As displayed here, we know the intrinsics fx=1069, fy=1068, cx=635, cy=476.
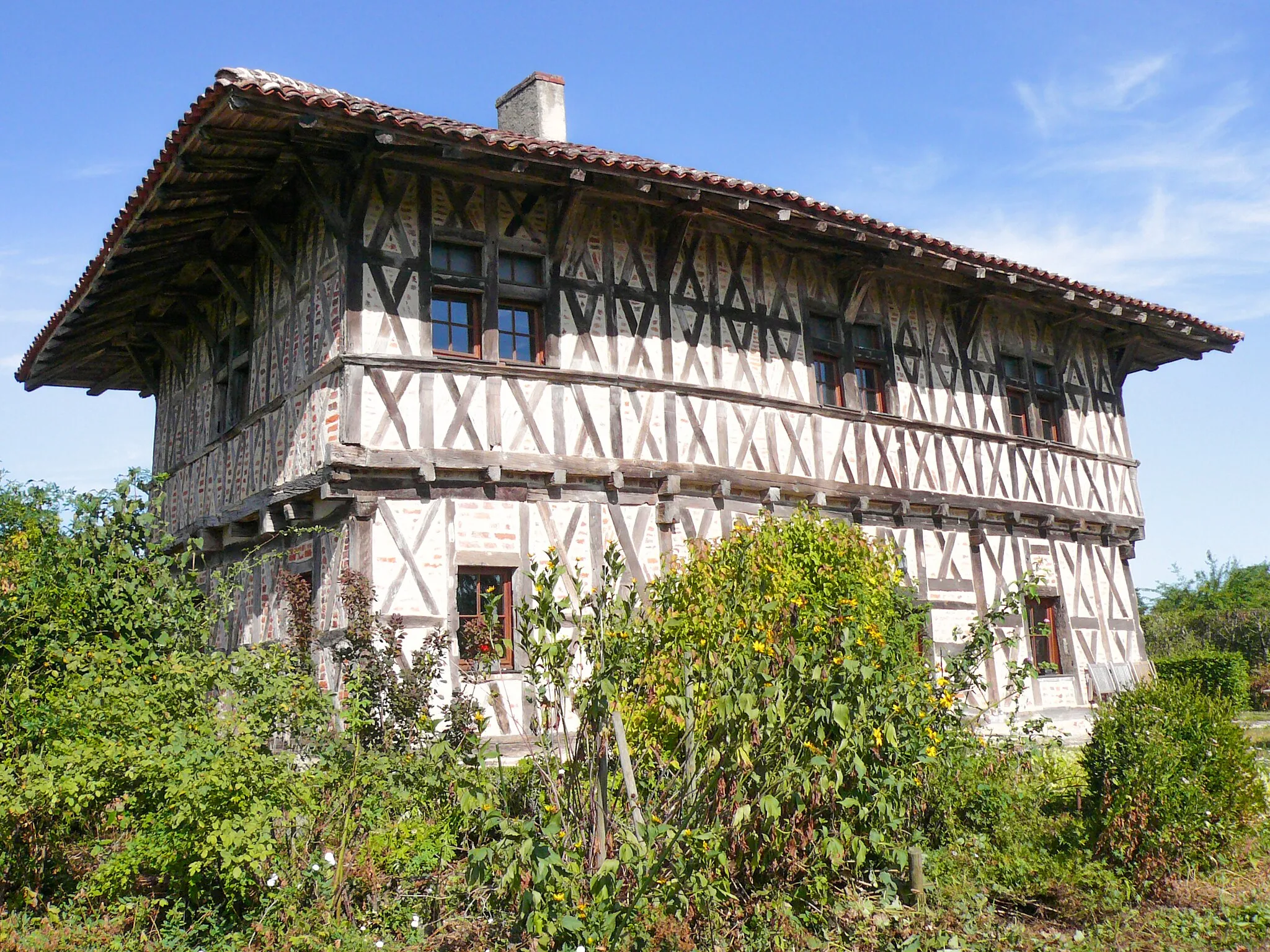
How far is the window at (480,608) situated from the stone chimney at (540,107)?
5.85 meters

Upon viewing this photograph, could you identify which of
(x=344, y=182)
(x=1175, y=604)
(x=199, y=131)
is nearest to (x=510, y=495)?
(x=344, y=182)

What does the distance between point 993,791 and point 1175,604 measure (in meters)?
30.9

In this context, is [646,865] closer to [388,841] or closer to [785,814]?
[785,814]

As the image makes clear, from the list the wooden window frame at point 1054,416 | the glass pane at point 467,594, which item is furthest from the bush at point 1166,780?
the wooden window frame at point 1054,416

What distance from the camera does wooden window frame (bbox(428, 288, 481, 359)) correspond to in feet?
33.3

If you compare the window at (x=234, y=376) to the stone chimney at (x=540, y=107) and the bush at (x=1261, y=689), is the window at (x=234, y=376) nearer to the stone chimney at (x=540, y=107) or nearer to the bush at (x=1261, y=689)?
the stone chimney at (x=540, y=107)

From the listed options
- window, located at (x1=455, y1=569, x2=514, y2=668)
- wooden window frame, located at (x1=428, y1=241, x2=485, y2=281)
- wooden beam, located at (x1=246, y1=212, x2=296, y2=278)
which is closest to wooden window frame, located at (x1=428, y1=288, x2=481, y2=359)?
wooden window frame, located at (x1=428, y1=241, x2=485, y2=281)

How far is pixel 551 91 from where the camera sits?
13156 millimetres

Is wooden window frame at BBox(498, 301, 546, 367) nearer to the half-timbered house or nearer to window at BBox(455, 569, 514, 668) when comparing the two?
the half-timbered house

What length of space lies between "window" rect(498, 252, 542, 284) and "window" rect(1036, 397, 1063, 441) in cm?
857

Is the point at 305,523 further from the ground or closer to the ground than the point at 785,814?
further from the ground

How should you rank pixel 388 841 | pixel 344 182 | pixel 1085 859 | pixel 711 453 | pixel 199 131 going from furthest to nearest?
pixel 711 453 < pixel 344 182 < pixel 199 131 < pixel 1085 859 < pixel 388 841

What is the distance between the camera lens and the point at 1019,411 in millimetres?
15477

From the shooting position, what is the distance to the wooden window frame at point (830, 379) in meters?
13.0
